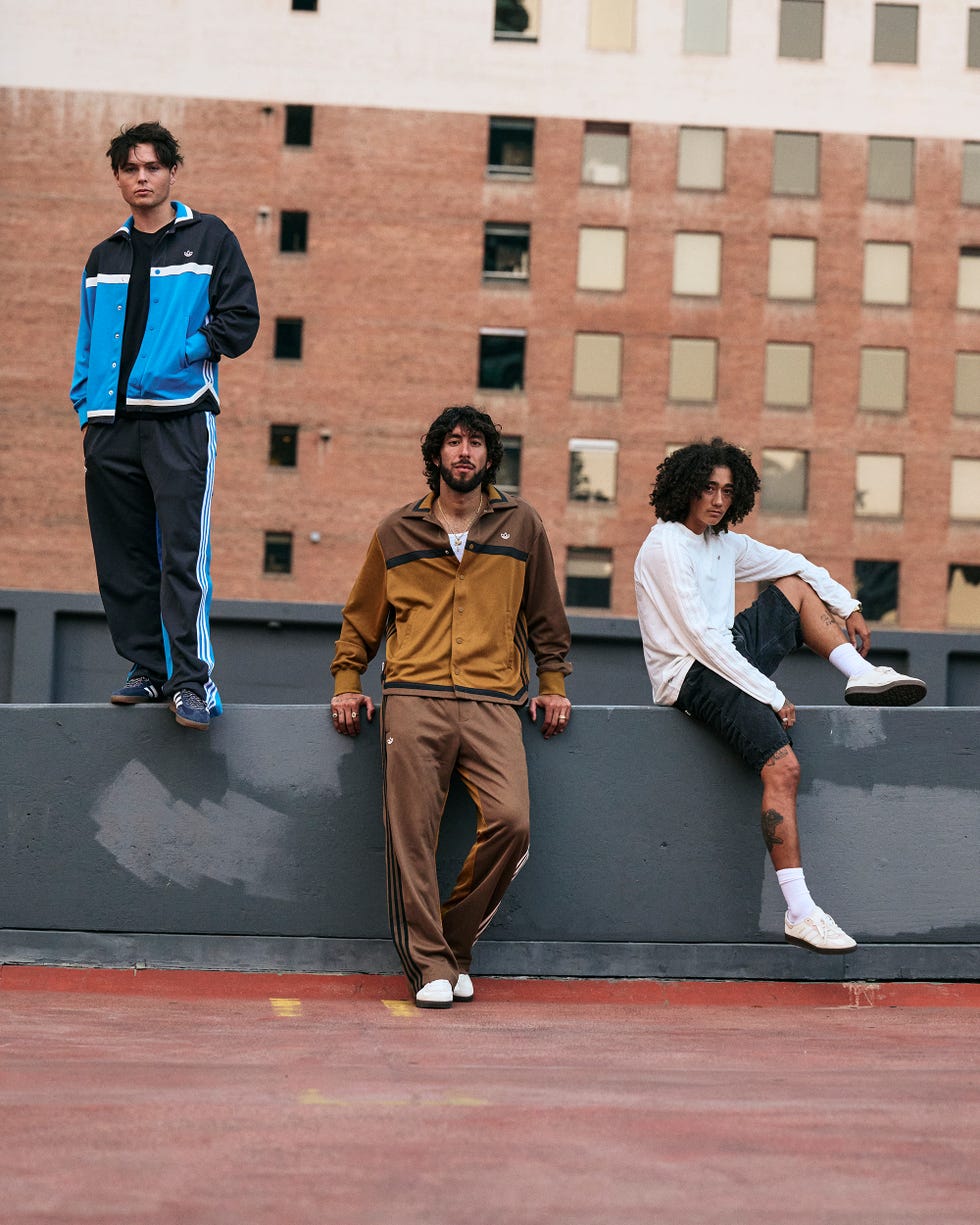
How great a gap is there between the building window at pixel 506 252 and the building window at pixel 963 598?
15190 millimetres

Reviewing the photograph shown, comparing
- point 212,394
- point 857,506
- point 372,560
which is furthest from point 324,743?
point 857,506

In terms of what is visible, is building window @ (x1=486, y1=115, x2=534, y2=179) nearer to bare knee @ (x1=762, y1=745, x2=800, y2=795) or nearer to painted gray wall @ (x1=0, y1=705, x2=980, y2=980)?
painted gray wall @ (x1=0, y1=705, x2=980, y2=980)

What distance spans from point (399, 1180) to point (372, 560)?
127 inches

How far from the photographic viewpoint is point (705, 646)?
5914 mm

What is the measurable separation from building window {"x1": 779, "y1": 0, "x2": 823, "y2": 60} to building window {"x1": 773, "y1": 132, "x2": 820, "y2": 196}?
7.41 feet

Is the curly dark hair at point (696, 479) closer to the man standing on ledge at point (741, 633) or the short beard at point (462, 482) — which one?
the man standing on ledge at point (741, 633)

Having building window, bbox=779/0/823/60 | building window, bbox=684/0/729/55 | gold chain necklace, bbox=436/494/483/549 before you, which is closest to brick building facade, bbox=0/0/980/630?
building window, bbox=684/0/729/55

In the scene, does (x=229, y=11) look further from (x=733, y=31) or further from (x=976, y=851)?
(x=976, y=851)

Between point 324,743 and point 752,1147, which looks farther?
point 324,743

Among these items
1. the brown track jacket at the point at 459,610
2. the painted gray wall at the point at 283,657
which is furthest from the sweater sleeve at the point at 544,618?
the painted gray wall at the point at 283,657

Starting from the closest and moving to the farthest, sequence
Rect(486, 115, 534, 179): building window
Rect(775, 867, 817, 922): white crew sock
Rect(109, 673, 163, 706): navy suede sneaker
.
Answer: Rect(775, 867, 817, 922): white crew sock < Rect(109, 673, 163, 706): navy suede sneaker < Rect(486, 115, 534, 179): building window

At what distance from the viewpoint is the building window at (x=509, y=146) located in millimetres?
48781

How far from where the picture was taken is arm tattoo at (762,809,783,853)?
19.2 feet

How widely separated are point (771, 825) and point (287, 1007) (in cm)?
171
